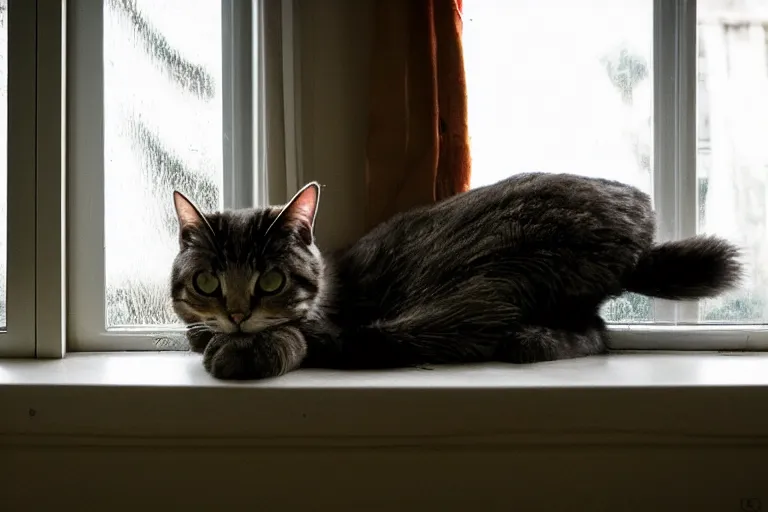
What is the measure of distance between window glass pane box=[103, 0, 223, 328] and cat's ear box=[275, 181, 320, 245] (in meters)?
0.39

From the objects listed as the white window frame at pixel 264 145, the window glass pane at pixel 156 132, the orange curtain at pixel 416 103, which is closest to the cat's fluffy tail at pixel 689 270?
the white window frame at pixel 264 145

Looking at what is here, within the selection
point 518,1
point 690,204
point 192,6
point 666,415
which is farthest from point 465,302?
point 192,6

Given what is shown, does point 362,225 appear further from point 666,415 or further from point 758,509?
point 758,509

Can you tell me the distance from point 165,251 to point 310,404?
2.41 feet

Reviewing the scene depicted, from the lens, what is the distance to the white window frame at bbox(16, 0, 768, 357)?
4.99ft

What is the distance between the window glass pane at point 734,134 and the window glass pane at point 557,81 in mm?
142

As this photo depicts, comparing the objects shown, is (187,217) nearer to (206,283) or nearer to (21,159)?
(206,283)

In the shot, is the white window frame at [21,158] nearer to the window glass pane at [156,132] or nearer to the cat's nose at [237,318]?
the window glass pane at [156,132]

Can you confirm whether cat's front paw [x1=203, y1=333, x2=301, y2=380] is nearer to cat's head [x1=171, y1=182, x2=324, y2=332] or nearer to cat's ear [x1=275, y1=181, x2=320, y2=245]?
cat's head [x1=171, y1=182, x2=324, y2=332]

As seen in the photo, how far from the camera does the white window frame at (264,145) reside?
1521 mm

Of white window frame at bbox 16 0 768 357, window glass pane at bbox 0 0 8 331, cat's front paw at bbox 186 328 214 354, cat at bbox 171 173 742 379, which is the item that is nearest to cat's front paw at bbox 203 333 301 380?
cat at bbox 171 173 742 379

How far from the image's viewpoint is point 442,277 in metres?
1.32

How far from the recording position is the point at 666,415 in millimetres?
1021

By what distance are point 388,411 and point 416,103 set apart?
0.77 meters
